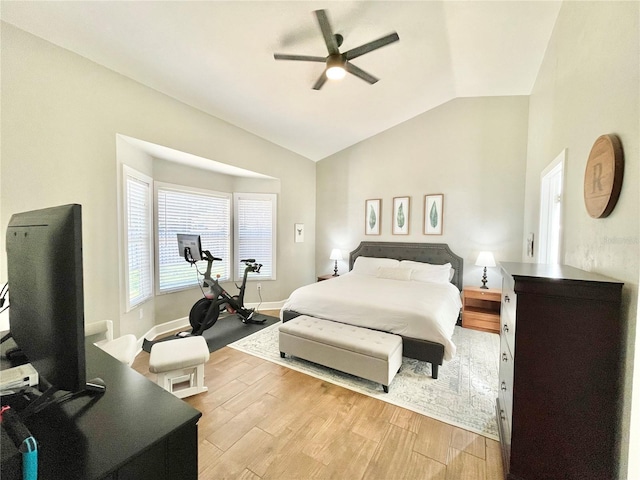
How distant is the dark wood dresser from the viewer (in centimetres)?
118

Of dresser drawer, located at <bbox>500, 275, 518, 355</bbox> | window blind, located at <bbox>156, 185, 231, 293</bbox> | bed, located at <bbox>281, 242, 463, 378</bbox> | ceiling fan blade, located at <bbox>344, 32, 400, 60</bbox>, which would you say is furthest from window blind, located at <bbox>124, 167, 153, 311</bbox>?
dresser drawer, located at <bbox>500, 275, 518, 355</bbox>

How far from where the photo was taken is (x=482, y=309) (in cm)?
396

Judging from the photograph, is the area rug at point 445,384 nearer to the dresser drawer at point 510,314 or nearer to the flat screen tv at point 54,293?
the dresser drawer at point 510,314

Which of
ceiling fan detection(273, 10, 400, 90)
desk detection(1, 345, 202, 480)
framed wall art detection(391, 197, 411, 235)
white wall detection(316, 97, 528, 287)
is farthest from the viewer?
framed wall art detection(391, 197, 411, 235)

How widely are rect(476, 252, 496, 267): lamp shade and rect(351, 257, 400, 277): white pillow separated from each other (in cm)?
119

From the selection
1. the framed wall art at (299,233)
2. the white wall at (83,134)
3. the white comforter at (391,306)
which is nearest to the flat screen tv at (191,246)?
the white wall at (83,134)

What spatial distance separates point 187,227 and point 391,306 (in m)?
3.21

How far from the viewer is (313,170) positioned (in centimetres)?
558

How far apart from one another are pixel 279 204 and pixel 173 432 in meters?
4.26

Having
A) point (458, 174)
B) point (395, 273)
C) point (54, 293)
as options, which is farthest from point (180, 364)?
point (458, 174)

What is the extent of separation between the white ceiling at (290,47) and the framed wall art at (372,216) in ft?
5.35

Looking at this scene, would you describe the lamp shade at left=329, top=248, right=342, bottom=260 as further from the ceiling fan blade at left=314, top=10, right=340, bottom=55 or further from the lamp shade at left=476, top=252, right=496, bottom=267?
the ceiling fan blade at left=314, top=10, right=340, bottom=55

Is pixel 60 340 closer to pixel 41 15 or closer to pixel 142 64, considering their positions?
pixel 41 15

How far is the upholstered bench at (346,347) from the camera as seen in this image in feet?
7.58
